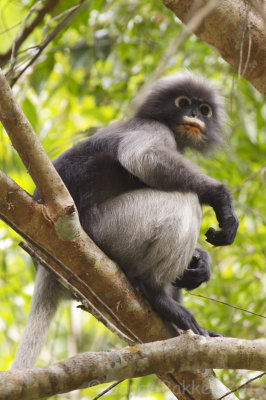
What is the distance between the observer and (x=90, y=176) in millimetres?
3779

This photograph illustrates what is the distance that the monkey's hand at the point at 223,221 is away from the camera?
11.6 ft

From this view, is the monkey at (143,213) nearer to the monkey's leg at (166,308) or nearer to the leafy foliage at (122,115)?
the monkey's leg at (166,308)

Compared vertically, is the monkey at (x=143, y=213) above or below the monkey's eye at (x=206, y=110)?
below

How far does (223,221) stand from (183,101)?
4.60ft

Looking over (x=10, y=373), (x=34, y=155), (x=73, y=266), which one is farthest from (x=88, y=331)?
(x=10, y=373)

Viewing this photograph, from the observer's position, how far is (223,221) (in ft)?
11.8

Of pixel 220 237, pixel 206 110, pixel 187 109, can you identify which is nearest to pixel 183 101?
pixel 187 109

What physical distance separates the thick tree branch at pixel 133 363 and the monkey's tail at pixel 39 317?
48.6 inches

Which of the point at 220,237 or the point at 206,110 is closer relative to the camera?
the point at 220,237

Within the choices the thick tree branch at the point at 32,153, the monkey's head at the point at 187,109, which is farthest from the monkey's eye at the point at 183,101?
the thick tree branch at the point at 32,153

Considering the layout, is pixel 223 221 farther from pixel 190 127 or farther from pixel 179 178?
pixel 190 127

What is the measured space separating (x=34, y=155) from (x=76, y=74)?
496cm

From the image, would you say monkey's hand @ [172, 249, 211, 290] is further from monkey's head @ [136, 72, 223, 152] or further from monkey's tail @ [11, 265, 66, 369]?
monkey's head @ [136, 72, 223, 152]

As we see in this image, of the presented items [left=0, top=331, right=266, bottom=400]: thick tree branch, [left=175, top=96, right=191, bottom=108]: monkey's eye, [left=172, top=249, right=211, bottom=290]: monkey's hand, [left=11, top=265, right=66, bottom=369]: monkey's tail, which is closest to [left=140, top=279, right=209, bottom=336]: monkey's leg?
[left=172, top=249, right=211, bottom=290]: monkey's hand
